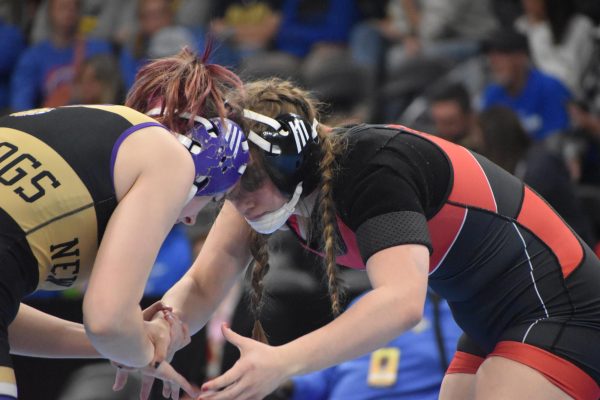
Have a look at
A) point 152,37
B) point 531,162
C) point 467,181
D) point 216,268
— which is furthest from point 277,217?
point 152,37

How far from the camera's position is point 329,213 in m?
2.88

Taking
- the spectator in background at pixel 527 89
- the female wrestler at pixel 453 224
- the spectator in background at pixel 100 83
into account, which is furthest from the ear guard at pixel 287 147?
the spectator in background at pixel 100 83

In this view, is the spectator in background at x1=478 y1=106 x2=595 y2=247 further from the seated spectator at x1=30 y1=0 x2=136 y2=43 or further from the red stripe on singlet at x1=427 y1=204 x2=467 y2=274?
the seated spectator at x1=30 y1=0 x2=136 y2=43

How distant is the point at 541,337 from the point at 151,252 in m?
1.11

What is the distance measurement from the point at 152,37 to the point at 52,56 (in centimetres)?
82

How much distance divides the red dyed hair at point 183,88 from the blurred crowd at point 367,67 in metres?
2.05

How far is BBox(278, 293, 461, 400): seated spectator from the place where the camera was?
169 inches

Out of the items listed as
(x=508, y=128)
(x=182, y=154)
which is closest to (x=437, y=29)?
(x=508, y=128)

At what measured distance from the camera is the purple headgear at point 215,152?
105 inches

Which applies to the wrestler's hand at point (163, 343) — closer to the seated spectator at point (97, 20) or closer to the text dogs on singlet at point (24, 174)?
the text dogs on singlet at point (24, 174)

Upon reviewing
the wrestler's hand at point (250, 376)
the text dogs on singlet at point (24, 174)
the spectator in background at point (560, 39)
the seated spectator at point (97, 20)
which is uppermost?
the text dogs on singlet at point (24, 174)

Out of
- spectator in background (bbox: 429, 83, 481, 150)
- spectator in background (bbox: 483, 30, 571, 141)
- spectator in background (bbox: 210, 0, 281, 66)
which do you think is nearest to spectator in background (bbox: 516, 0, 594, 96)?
spectator in background (bbox: 483, 30, 571, 141)

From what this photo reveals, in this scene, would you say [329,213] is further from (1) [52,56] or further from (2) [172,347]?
(1) [52,56]

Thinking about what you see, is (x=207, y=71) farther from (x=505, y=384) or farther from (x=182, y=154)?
(x=505, y=384)
